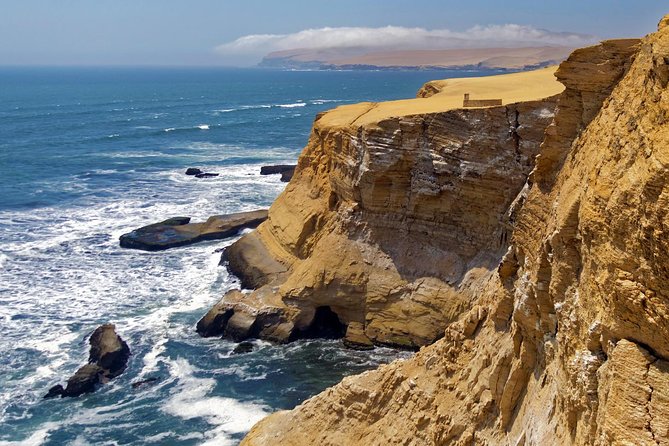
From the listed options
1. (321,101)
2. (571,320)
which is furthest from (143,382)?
(321,101)

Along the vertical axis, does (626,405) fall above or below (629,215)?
below

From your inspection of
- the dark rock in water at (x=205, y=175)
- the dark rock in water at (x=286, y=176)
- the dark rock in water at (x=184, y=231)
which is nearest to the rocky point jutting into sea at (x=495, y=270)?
the dark rock in water at (x=184, y=231)

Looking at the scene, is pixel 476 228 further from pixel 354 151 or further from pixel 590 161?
pixel 590 161

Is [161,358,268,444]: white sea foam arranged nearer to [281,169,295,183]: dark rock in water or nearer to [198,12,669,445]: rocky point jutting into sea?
[198,12,669,445]: rocky point jutting into sea

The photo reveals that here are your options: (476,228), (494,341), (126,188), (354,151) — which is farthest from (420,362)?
(126,188)

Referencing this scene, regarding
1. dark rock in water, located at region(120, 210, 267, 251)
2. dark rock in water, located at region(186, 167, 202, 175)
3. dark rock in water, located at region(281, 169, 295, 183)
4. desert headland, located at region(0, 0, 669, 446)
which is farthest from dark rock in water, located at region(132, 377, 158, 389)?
dark rock in water, located at region(186, 167, 202, 175)

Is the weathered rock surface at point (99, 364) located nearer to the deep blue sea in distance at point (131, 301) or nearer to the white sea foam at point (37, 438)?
the deep blue sea in distance at point (131, 301)
